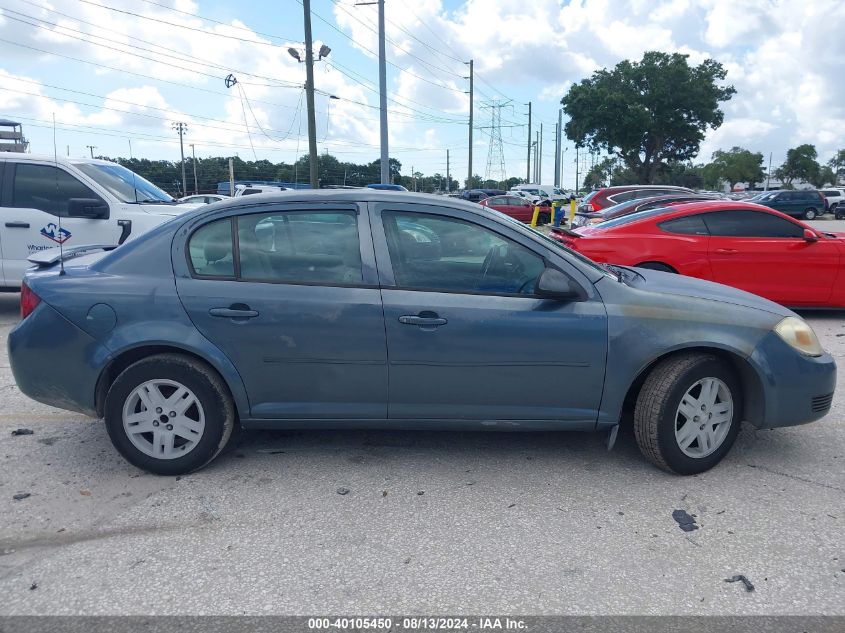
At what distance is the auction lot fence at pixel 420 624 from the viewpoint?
8.49ft

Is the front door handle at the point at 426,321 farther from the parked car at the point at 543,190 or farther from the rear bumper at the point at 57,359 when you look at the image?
the parked car at the point at 543,190

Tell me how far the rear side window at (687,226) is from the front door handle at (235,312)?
6.12 meters

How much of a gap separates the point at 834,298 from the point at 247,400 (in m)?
7.39

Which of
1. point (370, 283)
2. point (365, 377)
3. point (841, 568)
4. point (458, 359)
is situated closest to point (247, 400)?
point (365, 377)

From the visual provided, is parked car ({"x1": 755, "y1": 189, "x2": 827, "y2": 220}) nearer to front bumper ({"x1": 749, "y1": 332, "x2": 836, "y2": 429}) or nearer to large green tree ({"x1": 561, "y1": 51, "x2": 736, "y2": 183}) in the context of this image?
large green tree ({"x1": 561, "y1": 51, "x2": 736, "y2": 183})

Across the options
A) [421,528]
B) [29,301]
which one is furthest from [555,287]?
[29,301]

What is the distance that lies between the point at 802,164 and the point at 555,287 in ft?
282

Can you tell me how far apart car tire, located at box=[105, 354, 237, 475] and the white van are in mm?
4984

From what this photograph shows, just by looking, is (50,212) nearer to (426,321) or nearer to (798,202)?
(426,321)

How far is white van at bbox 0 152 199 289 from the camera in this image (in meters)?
8.22

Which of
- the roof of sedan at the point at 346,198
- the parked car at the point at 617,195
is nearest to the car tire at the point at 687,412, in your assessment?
the roof of sedan at the point at 346,198

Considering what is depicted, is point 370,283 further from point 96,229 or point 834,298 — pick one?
point 834,298

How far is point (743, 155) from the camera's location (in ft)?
295

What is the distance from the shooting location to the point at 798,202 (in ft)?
118
